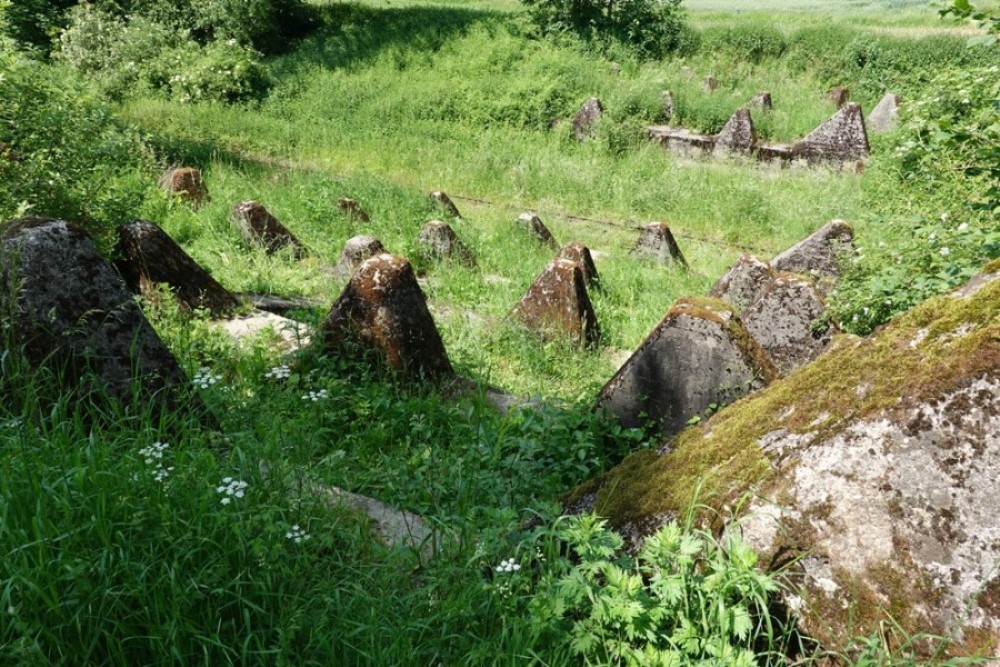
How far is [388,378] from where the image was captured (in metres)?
5.05

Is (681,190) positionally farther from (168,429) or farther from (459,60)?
(168,429)

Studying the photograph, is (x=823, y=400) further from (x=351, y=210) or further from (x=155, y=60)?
(x=155, y=60)

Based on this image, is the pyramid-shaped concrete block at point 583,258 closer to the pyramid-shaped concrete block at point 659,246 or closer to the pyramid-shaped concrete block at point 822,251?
the pyramid-shaped concrete block at point 659,246

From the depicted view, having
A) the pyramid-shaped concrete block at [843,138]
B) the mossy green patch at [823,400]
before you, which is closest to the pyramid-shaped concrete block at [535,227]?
the pyramid-shaped concrete block at [843,138]

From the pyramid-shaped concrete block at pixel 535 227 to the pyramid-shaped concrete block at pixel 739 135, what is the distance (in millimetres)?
6680

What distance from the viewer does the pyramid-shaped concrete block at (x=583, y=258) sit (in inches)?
321

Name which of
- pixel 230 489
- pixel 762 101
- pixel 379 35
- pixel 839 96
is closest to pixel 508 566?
pixel 230 489

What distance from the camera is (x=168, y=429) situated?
3602mm

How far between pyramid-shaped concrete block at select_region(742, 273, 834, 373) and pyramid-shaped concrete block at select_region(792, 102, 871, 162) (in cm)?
1006

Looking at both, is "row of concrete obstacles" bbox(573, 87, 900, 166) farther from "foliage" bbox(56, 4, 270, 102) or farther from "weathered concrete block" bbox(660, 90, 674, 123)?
"foliage" bbox(56, 4, 270, 102)

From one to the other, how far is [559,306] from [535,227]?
3.59 meters

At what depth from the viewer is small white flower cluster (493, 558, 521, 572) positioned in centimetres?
248

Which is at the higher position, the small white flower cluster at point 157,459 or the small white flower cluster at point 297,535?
the small white flower cluster at point 157,459

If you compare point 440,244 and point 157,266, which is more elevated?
point 157,266
